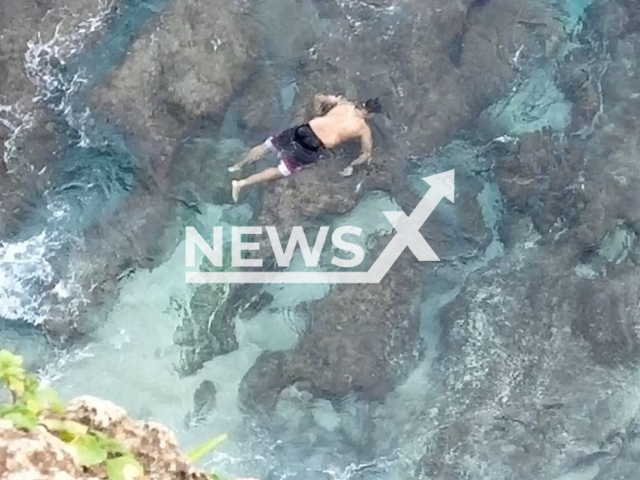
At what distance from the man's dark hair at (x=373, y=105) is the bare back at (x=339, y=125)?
0.13 m

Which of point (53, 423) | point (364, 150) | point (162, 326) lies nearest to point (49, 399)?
point (53, 423)

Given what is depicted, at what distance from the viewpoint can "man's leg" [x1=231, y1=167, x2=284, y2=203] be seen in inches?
218

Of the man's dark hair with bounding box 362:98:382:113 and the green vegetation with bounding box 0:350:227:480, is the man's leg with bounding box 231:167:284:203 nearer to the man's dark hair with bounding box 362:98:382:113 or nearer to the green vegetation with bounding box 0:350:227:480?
the man's dark hair with bounding box 362:98:382:113

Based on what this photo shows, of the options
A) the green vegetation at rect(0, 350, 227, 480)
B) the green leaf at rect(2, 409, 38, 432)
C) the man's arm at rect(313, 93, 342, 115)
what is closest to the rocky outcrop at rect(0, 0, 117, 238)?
the man's arm at rect(313, 93, 342, 115)

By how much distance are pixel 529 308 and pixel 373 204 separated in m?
1.46

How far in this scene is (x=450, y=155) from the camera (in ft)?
19.4

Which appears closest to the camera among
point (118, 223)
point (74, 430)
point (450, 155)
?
point (74, 430)

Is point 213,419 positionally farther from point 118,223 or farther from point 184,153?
point 184,153

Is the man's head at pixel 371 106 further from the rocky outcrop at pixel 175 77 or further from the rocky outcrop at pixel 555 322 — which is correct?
the rocky outcrop at pixel 555 322

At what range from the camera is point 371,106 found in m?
5.65

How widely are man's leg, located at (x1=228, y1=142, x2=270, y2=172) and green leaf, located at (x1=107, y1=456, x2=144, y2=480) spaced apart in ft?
12.6

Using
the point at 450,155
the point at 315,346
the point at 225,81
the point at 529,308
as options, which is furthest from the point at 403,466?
the point at 225,81

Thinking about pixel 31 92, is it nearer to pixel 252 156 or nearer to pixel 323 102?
pixel 252 156
